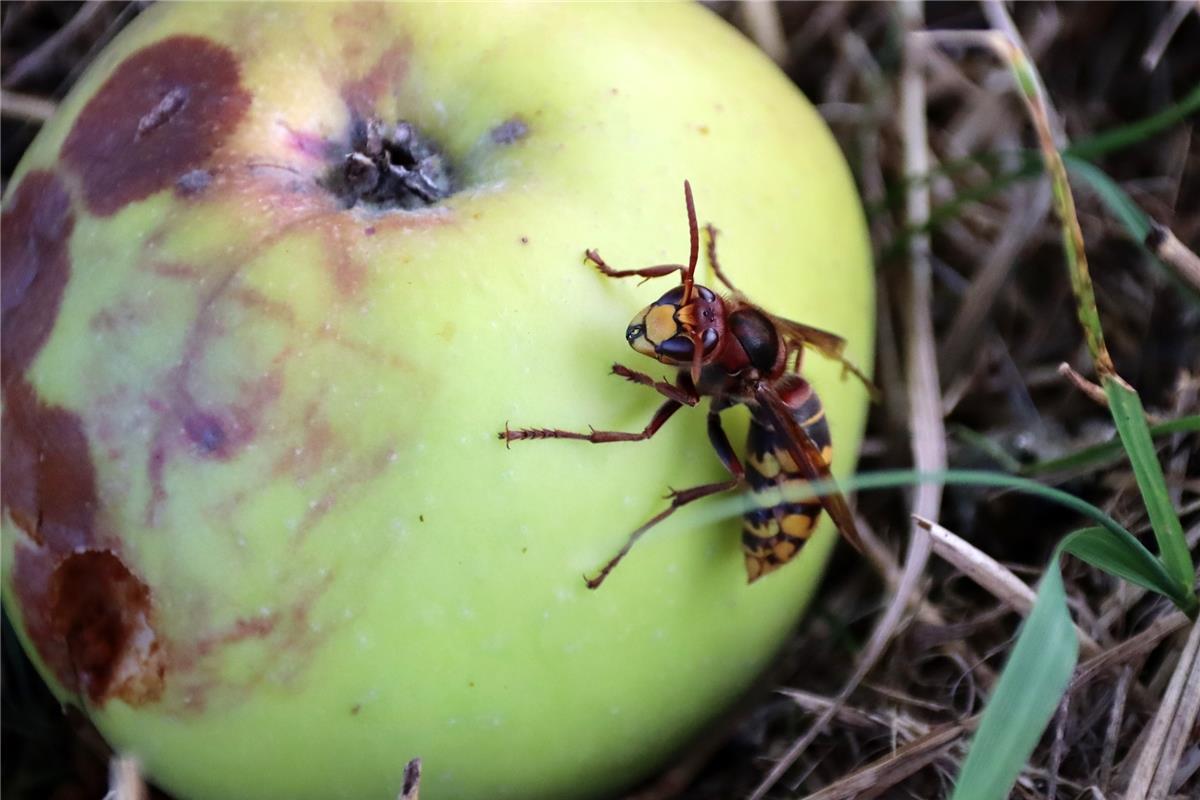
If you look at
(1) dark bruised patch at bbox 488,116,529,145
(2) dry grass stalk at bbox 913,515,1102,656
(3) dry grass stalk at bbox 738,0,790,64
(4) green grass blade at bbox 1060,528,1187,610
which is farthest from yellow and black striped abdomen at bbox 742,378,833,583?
(3) dry grass stalk at bbox 738,0,790,64

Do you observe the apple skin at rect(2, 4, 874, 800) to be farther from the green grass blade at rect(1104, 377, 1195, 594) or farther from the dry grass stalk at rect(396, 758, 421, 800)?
the green grass blade at rect(1104, 377, 1195, 594)

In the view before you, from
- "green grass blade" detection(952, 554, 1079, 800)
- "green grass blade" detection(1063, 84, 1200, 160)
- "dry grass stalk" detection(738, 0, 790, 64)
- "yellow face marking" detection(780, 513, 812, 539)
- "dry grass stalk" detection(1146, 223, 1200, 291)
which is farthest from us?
"dry grass stalk" detection(738, 0, 790, 64)

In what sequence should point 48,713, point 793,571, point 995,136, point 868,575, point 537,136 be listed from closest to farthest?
point 537,136 → point 793,571 → point 48,713 → point 868,575 → point 995,136

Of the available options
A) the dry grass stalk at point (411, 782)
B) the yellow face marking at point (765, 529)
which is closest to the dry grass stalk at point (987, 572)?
the yellow face marking at point (765, 529)

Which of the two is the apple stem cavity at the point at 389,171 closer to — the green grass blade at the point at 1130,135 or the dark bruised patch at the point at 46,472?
the dark bruised patch at the point at 46,472

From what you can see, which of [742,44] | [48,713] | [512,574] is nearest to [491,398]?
[512,574]

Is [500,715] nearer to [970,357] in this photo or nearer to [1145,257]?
[970,357]
